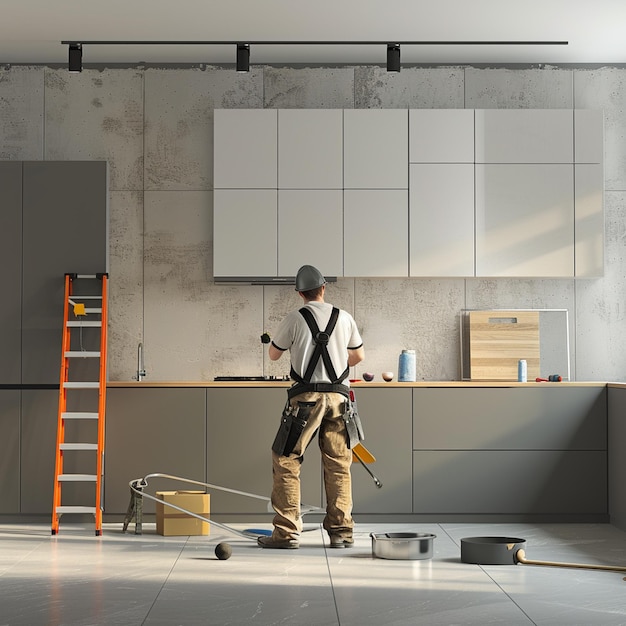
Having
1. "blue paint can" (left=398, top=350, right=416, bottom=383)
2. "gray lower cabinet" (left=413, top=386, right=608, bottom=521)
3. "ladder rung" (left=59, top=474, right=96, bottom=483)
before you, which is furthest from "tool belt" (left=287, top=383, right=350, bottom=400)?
"ladder rung" (left=59, top=474, right=96, bottom=483)

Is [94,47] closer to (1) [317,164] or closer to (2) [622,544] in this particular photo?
(1) [317,164]

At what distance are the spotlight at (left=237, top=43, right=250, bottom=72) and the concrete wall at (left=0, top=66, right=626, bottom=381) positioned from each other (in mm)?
970

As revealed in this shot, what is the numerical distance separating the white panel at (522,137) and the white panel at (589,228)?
264mm

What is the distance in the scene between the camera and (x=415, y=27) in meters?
6.66

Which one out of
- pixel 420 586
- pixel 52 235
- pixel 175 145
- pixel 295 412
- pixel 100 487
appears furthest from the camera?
pixel 175 145

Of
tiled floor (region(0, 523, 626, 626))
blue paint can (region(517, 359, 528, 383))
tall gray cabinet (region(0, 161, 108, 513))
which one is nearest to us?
tiled floor (region(0, 523, 626, 626))

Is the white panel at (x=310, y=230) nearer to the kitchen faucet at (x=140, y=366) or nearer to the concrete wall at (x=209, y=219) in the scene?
the concrete wall at (x=209, y=219)

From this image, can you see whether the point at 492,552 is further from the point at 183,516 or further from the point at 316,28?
the point at 316,28

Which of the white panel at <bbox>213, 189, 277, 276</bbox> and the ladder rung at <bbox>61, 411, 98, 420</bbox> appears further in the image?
the white panel at <bbox>213, 189, 277, 276</bbox>

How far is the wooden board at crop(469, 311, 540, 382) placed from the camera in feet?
24.0

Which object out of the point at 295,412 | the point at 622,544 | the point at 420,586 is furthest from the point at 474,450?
the point at 420,586

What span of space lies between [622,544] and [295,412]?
2.18 m

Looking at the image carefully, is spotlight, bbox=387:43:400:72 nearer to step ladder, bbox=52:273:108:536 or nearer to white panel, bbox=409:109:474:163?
white panel, bbox=409:109:474:163

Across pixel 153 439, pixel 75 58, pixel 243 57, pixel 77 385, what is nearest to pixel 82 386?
pixel 77 385
